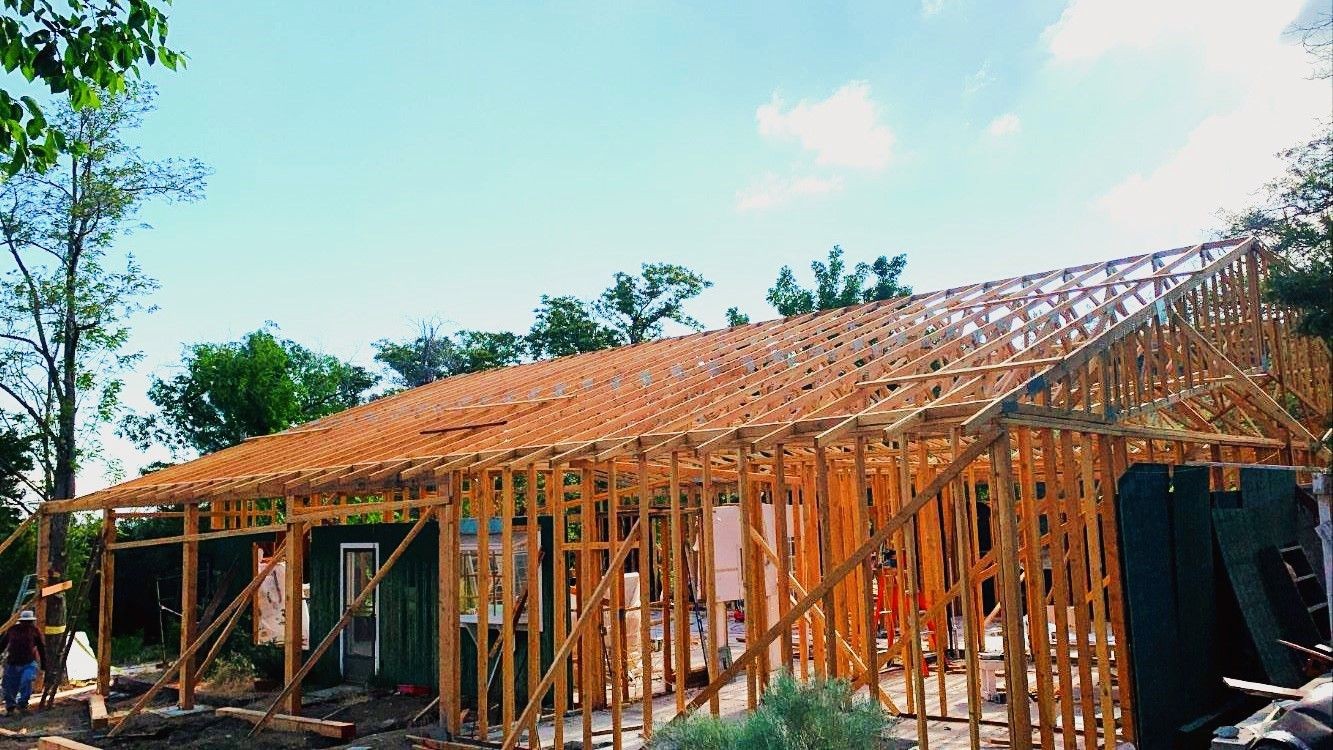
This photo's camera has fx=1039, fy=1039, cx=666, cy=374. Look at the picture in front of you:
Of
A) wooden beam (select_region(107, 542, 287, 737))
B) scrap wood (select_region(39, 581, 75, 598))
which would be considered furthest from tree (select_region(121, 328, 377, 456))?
wooden beam (select_region(107, 542, 287, 737))

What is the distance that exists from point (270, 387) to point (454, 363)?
47.9 ft

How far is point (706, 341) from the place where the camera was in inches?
559

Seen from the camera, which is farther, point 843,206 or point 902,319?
point 843,206

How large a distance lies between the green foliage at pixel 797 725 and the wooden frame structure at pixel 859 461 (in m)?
0.79

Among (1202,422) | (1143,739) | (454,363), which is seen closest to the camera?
(1143,739)

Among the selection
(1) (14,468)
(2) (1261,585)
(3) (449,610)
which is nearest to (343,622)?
(3) (449,610)

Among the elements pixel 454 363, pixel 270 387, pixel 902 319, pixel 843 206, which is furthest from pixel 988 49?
pixel 454 363

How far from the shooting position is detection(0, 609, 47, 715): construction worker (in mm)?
13688

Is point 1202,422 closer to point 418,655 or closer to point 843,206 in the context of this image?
point 843,206

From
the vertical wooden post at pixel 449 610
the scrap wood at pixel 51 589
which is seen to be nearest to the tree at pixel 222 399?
the scrap wood at pixel 51 589

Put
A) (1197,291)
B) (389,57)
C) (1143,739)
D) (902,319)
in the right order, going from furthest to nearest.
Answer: (389,57) < (902,319) < (1197,291) < (1143,739)

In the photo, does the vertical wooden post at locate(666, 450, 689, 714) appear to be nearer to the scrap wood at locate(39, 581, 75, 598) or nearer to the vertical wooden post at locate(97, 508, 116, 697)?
the vertical wooden post at locate(97, 508, 116, 697)

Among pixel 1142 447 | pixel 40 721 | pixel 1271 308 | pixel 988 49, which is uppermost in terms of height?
pixel 988 49

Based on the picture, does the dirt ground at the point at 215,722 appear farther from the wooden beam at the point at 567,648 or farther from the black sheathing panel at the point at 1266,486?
the black sheathing panel at the point at 1266,486
